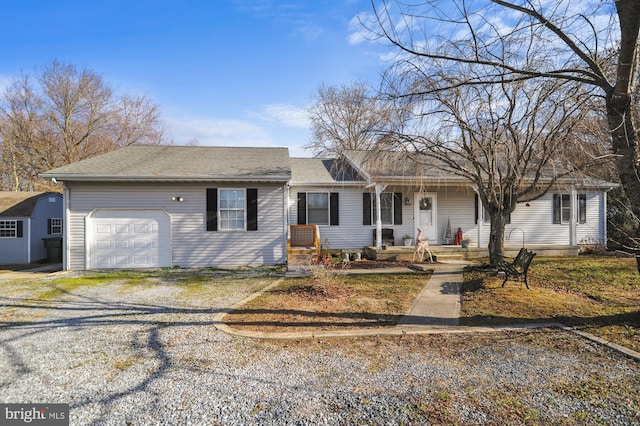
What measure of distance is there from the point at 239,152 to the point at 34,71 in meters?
20.4

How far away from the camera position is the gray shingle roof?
10.7 m

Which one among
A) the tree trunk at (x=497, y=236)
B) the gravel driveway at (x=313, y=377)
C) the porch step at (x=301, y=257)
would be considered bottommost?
the gravel driveway at (x=313, y=377)

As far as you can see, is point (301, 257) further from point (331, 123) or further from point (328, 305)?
point (331, 123)

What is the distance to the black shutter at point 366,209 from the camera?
13.3 meters

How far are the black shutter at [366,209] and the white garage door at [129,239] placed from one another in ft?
23.3

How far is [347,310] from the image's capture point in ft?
19.8

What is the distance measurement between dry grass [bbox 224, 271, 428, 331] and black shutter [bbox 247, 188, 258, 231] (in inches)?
130

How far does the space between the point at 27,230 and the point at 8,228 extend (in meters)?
0.77

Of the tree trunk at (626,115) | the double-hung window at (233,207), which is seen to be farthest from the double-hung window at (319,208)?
the tree trunk at (626,115)

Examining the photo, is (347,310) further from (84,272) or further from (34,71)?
(34,71)

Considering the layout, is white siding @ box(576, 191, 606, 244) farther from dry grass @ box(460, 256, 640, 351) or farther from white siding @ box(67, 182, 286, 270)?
white siding @ box(67, 182, 286, 270)

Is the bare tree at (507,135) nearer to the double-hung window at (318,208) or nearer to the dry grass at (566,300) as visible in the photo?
the dry grass at (566,300)

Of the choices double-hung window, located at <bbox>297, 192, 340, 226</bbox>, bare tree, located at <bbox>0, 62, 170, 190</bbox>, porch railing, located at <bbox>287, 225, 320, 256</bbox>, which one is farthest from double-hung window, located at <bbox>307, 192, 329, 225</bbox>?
bare tree, located at <bbox>0, 62, 170, 190</bbox>

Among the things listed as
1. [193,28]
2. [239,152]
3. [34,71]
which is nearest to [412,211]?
[239,152]
